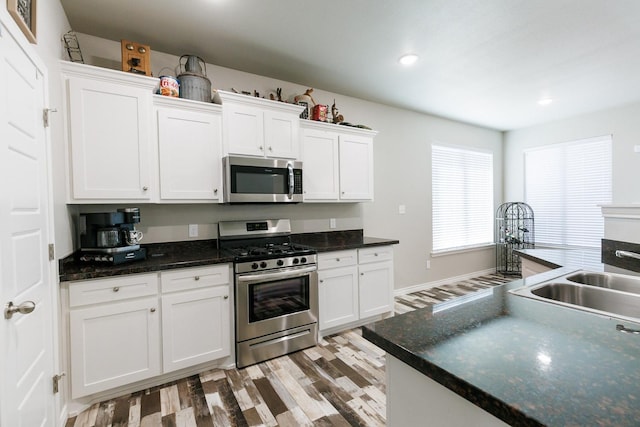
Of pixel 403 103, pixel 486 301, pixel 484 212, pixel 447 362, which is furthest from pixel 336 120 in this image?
pixel 484 212

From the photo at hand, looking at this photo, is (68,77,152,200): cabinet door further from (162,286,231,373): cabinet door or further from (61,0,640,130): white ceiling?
(162,286,231,373): cabinet door

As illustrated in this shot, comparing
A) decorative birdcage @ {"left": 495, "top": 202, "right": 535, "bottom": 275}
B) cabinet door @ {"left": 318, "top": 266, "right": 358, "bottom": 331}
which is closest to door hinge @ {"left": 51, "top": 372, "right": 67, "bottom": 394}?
cabinet door @ {"left": 318, "top": 266, "right": 358, "bottom": 331}

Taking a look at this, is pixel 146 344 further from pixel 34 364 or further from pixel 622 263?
pixel 622 263

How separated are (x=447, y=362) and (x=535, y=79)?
3.77 m

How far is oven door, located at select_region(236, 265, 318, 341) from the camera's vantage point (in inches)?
92.9

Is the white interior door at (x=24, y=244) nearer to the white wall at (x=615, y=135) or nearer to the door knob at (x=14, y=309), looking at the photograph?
the door knob at (x=14, y=309)

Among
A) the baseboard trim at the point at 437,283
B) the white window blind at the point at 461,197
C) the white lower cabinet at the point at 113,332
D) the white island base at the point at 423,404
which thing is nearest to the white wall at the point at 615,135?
the white window blind at the point at 461,197

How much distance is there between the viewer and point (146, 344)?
6.71ft

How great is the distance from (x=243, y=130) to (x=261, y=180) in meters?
0.48

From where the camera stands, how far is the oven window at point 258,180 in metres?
2.62

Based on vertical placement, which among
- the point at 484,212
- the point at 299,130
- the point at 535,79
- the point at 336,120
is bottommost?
the point at 484,212

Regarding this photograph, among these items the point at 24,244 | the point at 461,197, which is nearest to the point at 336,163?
the point at 24,244

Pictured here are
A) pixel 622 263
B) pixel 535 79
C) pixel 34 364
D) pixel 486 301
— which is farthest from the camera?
pixel 535 79

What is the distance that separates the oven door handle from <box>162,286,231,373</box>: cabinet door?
0.52 ft
